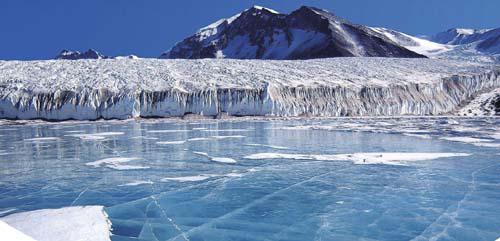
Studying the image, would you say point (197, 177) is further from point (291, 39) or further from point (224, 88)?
point (291, 39)

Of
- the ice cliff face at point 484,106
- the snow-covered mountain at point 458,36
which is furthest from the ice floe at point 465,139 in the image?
the snow-covered mountain at point 458,36

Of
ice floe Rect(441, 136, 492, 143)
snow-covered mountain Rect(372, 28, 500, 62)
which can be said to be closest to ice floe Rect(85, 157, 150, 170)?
ice floe Rect(441, 136, 492, 143)

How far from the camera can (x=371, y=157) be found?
38.8 feet

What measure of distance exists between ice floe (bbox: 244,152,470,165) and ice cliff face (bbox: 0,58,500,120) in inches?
867

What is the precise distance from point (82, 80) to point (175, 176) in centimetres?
2959

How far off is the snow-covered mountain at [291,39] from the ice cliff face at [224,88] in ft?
149

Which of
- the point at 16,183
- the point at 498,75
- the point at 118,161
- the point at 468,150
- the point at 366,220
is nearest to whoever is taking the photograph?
the point at 366,220

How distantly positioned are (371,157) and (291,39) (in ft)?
312

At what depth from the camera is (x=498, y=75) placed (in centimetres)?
4300

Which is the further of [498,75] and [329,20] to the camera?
[329,20]

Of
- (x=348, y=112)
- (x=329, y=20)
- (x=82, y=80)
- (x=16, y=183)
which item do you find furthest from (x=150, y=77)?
(x=329, y=20)

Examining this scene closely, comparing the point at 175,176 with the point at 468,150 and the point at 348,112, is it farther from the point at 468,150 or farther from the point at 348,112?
the point at 348,112

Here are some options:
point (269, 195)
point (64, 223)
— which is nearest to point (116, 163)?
point (269, 195)

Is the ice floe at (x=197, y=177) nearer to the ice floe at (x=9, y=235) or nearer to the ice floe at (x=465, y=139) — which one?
the ice floe at (x=9, y=235)
